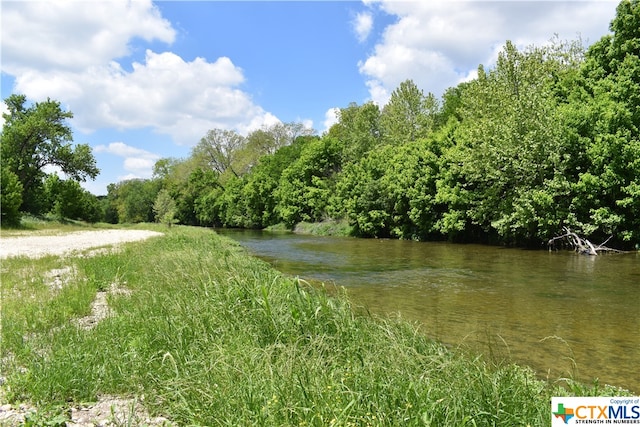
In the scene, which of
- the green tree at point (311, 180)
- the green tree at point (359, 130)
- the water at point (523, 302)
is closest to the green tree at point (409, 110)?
the green tree at point (359, 130)

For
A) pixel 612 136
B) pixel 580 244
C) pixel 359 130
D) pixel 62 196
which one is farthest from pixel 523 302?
pixel 62 196

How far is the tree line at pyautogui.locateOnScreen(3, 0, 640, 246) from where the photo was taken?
24938mm

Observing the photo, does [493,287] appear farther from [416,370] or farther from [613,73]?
[613,73]

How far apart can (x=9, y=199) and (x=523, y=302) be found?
144 ft

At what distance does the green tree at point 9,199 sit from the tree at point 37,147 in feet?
28.8

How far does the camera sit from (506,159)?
29.5 meters

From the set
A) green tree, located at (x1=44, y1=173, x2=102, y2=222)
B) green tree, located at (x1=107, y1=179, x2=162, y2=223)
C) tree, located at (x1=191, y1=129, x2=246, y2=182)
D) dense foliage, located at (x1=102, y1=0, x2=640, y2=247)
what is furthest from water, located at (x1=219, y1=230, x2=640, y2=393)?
green tree, located at (x1=107, y1=179, x2=162, y2=223)

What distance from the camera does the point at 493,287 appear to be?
15.0 metres

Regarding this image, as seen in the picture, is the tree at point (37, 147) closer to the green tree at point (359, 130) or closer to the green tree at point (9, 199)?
the green tree at point (9, 199)

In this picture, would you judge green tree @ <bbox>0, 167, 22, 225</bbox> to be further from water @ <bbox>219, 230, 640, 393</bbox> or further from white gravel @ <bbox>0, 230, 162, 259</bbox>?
water @ <bbox>219, 230, 640, 393</bbox>

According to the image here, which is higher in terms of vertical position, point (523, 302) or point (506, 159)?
point (506, 159)

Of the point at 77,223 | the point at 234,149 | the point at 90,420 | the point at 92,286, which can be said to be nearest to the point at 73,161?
the point at 77,223

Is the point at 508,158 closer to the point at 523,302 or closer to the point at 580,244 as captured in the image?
the point at 580,244

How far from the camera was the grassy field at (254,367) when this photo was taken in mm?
4234
